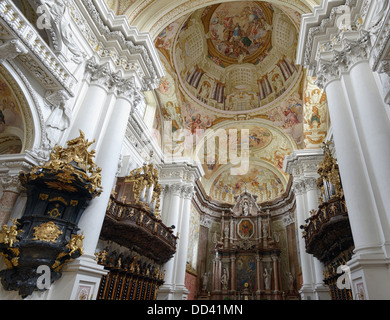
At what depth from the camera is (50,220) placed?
530 cm

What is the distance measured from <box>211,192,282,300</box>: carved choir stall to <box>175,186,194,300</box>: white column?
469 centimetres

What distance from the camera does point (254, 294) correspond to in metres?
16.3

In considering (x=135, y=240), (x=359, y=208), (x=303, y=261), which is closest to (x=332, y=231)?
(x=359, y=208)

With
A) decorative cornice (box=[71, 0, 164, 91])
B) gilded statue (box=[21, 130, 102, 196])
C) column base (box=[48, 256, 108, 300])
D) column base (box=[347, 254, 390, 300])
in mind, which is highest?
decorative cornice (box=[71, 0, 164, 91])

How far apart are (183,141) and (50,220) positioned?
1092 centimetres

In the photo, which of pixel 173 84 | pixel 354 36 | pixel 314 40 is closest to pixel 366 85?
pixel 354 36

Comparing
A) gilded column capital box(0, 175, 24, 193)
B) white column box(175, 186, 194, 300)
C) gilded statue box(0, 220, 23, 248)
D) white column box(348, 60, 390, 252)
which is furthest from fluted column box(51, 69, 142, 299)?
white column box(175, 186, 194, 300)

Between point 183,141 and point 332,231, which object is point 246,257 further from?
point 332,231

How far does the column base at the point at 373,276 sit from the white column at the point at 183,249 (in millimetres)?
8995

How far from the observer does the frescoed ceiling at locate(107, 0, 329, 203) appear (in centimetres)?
1345

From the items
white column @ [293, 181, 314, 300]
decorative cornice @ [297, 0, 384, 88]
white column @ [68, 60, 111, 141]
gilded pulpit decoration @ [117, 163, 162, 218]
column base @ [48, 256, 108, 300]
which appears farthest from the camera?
white column @ [293, 181, 314, 300]

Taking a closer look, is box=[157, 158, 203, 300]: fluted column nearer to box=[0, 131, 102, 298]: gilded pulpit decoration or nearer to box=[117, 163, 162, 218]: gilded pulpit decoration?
box=[117, 163, 162, 218]: gilded pulpit decoration

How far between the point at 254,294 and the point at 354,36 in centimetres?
1475

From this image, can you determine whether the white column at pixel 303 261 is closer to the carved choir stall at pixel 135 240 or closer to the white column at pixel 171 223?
the white column at pixel 171 223
